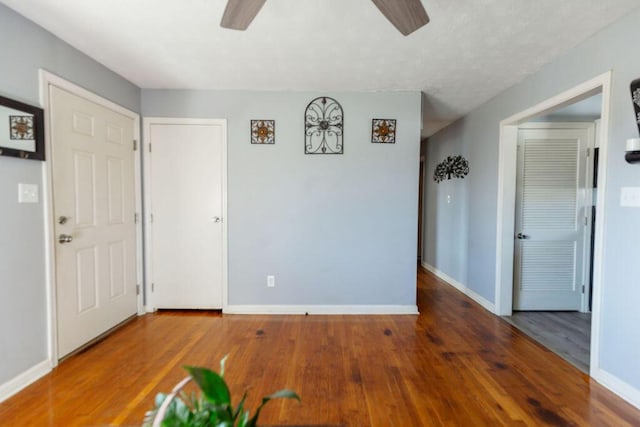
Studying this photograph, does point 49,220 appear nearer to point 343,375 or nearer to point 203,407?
point 203,407

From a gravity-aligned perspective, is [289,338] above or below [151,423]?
below

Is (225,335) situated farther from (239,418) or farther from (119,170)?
(239,418)

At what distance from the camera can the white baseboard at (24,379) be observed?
179 cm

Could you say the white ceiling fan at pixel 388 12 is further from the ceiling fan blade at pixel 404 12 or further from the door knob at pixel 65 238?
the door knob at pixel 65 238

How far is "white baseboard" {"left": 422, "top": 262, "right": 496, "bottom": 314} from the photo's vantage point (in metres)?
3.30

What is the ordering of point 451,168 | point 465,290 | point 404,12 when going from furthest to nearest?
1. point 451,168
2. point 465,290
3. point 404,12

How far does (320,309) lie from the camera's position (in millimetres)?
3193

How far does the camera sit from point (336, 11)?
6.00 ft

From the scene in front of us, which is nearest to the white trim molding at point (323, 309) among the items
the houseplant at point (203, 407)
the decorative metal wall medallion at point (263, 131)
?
the decorative metal wall medallion at point (263, 131)

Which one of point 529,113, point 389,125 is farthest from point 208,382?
point 529,113

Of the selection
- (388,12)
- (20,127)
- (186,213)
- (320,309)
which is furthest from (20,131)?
(320,309)

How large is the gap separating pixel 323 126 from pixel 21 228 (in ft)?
8.28

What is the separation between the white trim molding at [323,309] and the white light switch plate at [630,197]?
1.95 meters

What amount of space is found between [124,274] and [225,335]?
3.91 ft
